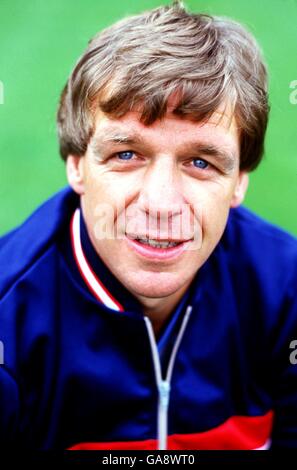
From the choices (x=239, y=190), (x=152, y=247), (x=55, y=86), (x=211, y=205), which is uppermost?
(x=55, y=86)

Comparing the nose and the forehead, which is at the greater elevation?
the forehead

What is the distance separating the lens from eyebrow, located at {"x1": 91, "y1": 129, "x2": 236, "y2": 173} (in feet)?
6.48

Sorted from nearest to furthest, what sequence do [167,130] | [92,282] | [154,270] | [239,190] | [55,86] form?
[167,130] → [154,270] → [92,282] → [239,190] → [55,86]

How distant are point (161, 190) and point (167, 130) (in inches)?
6.2

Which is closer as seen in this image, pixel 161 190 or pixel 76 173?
pixel 161 190

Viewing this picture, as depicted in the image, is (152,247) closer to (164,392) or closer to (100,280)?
(100,280)

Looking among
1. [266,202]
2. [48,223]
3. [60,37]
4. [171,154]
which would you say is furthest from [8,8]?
[171,154]

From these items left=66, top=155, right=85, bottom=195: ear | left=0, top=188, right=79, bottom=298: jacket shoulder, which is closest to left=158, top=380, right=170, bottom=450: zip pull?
left=0, top=188, right=79, bottom=298: jacket shoulder

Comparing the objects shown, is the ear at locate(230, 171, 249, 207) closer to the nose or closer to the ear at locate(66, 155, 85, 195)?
the nose

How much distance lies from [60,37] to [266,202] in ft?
4.75

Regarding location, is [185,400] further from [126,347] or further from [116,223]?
[116,223]

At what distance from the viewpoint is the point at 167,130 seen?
1950mm

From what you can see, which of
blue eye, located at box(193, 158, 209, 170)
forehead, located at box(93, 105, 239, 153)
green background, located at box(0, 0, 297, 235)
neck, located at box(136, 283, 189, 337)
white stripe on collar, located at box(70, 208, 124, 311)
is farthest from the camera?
green background, located at box(0, 0, 297, 235)

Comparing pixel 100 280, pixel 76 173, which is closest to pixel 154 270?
pixel 100 280
